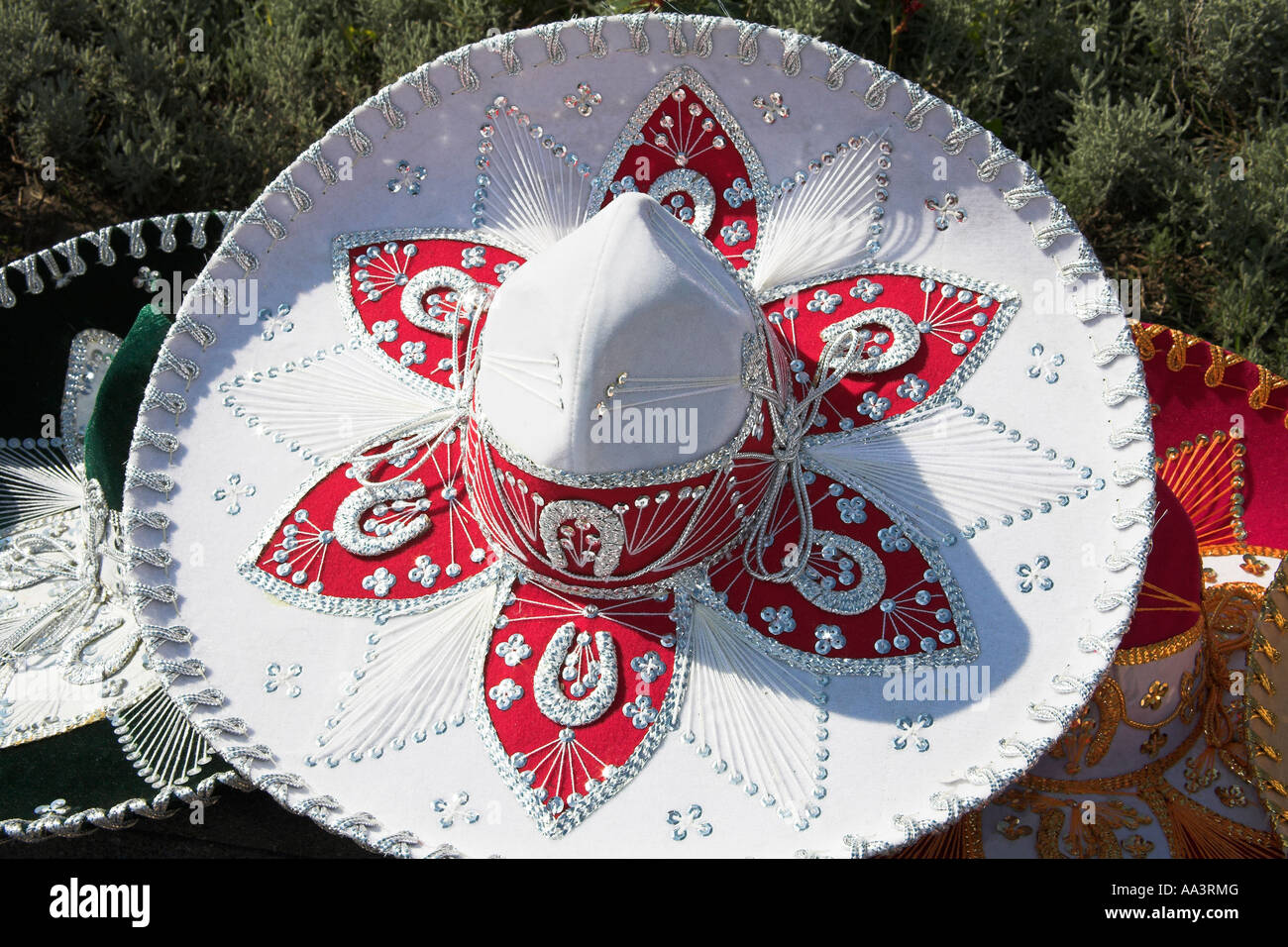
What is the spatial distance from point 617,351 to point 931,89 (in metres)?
4.41

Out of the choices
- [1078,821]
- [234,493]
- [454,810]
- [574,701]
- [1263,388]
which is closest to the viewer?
[454,810]

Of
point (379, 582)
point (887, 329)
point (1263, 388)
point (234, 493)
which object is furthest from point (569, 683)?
point (1263, 388)

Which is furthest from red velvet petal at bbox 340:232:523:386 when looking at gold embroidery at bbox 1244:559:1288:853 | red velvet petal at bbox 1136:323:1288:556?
red velvet petal at bbox 1136:323:1288:556

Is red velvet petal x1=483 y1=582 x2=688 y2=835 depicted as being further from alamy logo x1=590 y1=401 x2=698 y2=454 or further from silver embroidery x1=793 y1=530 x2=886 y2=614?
alamy logo x1=590 y1=401 x2=698 y2=454

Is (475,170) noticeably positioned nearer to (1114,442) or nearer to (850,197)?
(850,197)

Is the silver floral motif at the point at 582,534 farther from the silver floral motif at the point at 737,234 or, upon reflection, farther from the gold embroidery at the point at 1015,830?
the gold embroidery at the point at 1015,830

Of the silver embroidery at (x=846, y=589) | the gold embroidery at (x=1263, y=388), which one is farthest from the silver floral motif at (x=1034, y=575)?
the gold embroidery at (x=1263, y=388)

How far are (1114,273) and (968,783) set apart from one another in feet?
13.2

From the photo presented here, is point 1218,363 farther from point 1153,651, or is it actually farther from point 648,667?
point 648,667

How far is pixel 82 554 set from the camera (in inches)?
174

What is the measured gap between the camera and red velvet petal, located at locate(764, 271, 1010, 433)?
3355 millimetres

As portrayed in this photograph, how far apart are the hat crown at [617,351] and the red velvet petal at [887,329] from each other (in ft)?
1.78

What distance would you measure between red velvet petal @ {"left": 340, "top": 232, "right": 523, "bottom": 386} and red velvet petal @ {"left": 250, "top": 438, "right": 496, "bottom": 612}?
308mm

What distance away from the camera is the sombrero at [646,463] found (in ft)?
9.44
